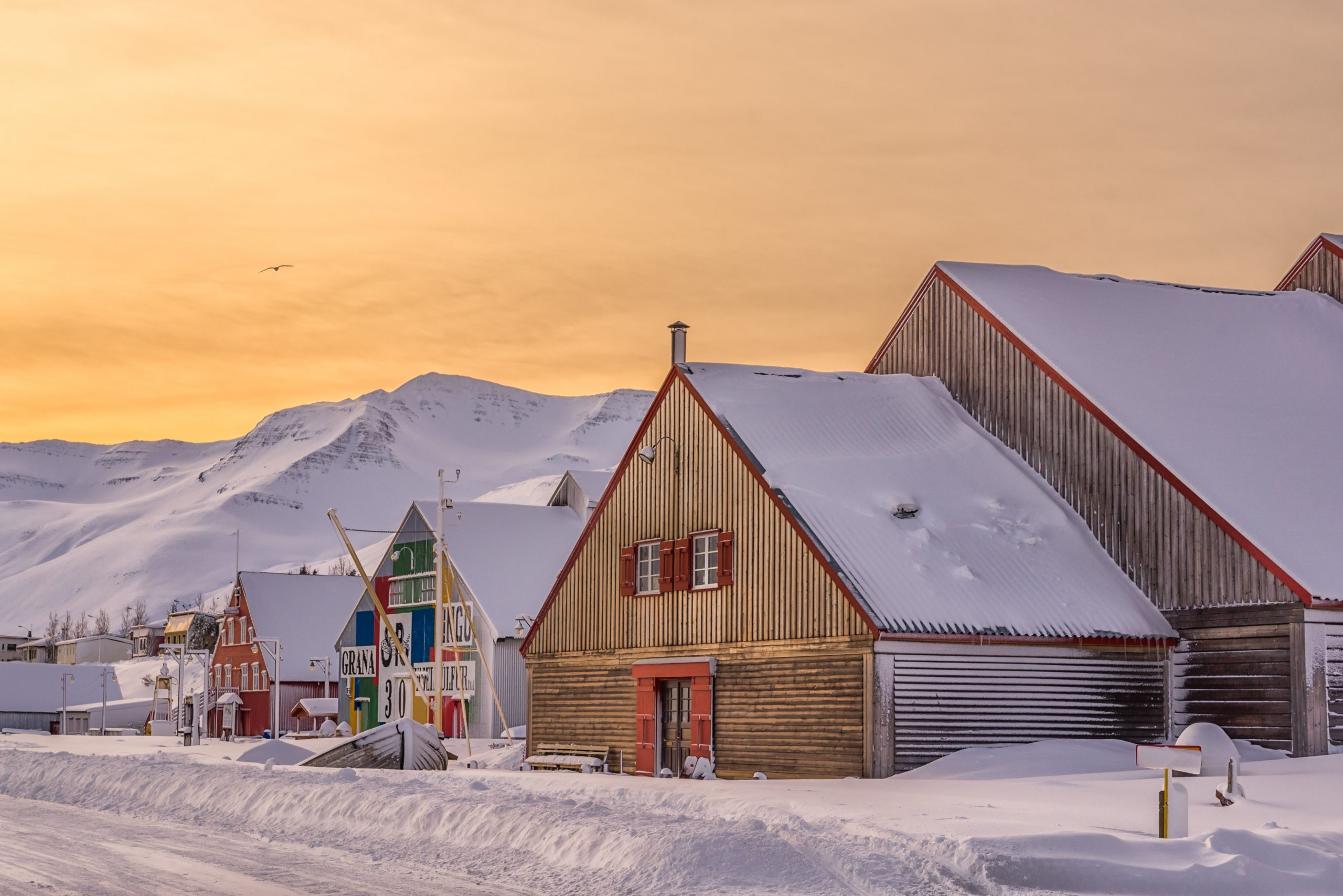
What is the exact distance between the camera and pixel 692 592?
34.7 m

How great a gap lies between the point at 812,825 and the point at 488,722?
43.2 m

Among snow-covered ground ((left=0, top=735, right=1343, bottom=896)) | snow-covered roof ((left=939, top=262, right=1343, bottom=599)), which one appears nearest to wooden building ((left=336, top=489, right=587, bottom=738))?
snow-covered roof ((left=939, top=262, right=1343, bottom=599))

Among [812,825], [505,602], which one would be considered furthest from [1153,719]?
[505,602]

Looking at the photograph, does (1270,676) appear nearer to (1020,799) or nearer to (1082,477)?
(1082,477)

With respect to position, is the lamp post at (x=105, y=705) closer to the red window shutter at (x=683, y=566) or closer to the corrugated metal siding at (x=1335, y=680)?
the red window shutter at (x=683, y=566)

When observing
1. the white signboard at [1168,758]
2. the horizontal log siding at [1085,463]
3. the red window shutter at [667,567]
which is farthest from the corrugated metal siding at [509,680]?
the white signboard at [1168,758]

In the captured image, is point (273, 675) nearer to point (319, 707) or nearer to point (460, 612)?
point (319, 707)

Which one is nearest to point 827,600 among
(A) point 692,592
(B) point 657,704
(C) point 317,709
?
(A) point 692,592

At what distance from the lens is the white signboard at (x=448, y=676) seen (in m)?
61.3

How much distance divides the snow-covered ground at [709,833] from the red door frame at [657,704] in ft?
12.2

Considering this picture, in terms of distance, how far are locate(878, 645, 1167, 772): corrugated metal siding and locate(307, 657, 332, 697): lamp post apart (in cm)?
5771

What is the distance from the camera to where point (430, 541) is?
65.2 meters

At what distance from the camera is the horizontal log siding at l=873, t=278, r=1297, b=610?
30609 millimetres

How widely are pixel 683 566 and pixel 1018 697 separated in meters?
8.06
